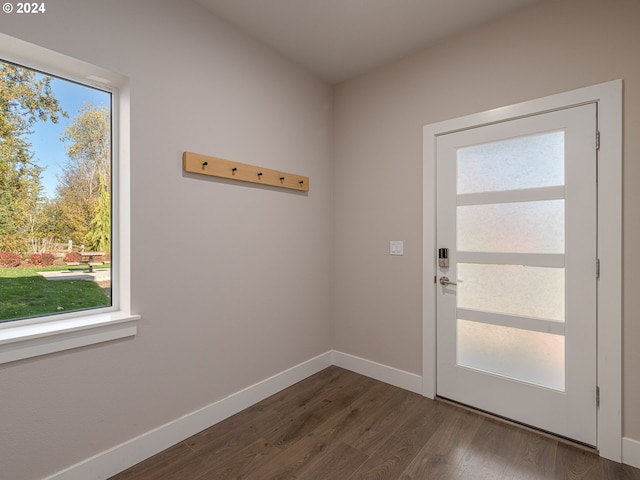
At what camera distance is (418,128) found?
2.54 meters

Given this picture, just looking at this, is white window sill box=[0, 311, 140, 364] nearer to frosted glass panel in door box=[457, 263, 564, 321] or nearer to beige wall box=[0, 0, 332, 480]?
beige wall box=[0, 0, 332, 480]

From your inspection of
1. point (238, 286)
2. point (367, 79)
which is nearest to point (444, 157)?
point (367, 79)

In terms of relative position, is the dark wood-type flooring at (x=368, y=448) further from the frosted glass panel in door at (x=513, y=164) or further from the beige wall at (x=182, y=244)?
the frosted glass panel in door at (x=513, y=164)

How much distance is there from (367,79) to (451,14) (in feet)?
2.88

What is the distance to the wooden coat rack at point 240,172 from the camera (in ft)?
6.52

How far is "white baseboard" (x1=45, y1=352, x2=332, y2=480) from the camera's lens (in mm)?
1582

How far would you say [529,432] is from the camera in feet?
6.59

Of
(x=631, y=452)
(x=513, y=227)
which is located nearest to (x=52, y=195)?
(x=513, y=227)

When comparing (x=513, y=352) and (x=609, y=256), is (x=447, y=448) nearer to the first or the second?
(x=513, y=352)

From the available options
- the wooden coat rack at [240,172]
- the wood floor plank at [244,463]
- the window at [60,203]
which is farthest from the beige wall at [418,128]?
the window at [60,203]

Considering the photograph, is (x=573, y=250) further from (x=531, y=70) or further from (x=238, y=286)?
(x=238, y=286)

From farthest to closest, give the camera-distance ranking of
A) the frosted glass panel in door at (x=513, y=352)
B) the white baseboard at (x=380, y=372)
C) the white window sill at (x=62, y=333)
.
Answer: the white baseboard at (x=380, y=372), the frosted glass panel in door at (x=513, y=352), the white window sill at (x=62, y=333)

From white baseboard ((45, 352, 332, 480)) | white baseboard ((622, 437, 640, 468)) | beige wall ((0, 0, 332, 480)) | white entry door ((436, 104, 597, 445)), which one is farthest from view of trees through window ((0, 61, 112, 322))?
white baseboard ((622, 437, 640, 468))

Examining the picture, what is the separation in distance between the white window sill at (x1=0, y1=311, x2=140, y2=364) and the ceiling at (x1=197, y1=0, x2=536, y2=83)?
6.57 feet
